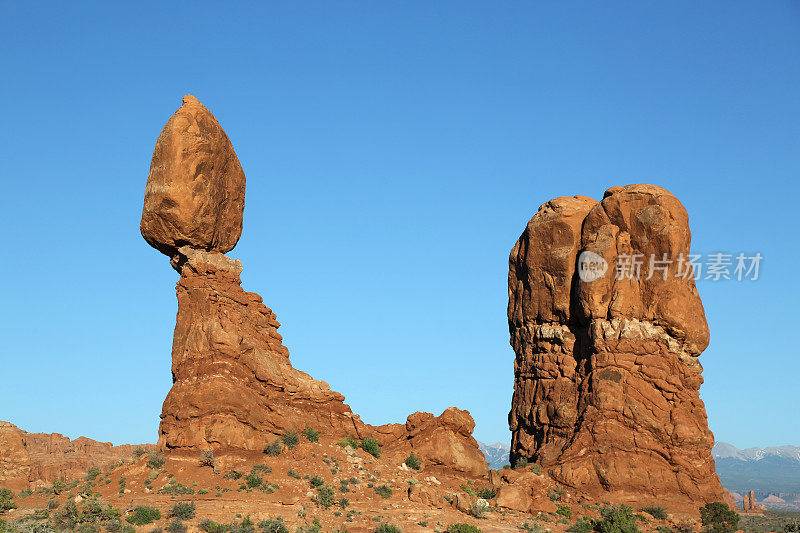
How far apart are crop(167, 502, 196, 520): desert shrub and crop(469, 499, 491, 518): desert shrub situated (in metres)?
13.1

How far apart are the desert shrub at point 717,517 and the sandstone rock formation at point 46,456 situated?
1268 inches

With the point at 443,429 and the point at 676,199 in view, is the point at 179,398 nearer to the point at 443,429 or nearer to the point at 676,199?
the point at 443,429

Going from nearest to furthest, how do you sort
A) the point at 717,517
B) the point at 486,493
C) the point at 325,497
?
1. the point at 325,497
2. the point at 717,517
3. the point at 486,493

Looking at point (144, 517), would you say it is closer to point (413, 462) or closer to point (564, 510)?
point (413, 462)

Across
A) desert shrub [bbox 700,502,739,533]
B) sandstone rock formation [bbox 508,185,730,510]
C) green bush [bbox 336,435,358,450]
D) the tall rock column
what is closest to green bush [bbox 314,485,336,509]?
the tall rock column

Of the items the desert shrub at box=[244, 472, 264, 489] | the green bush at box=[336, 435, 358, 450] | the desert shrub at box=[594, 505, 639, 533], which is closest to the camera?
the desert shrub at box=[244, 472, 264, 489]

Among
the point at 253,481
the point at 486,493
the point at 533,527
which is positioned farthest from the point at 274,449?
the point at 533,527

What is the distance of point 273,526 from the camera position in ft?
114

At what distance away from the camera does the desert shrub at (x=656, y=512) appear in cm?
4025

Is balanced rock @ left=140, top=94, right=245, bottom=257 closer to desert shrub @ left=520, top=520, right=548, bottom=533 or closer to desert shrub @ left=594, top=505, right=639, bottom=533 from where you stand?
desert shrub @ left=520, top=520, right=548, bottom=533

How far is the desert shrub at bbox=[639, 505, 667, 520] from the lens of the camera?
40.2 meters

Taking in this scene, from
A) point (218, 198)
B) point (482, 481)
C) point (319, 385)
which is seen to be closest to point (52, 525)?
point (319, 385)

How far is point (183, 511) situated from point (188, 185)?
16.4 meters

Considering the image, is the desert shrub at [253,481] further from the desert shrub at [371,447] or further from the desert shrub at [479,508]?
the desert shrub at [479,508]
